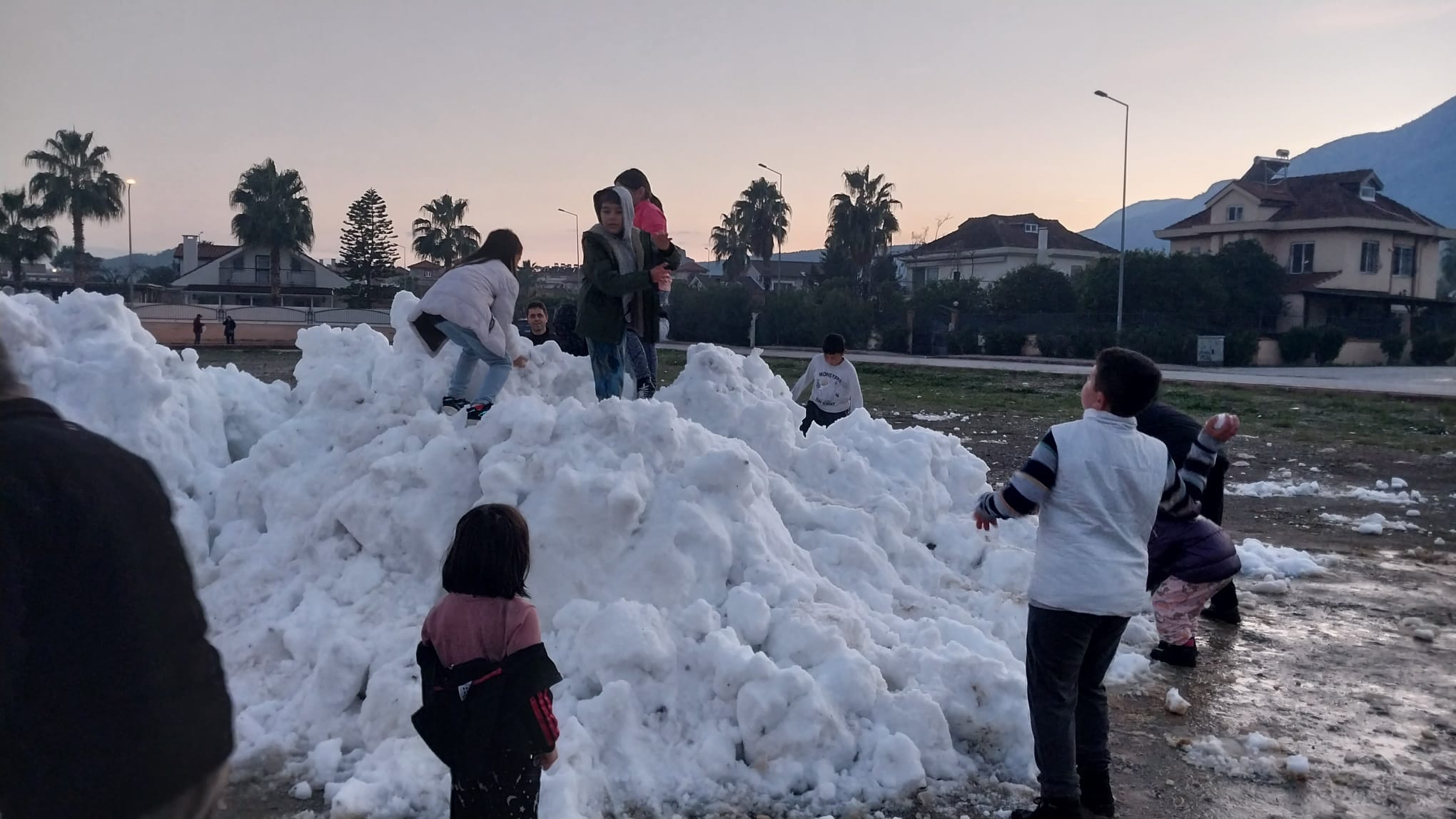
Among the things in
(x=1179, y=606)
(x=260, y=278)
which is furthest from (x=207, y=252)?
(x=1179, y=606)

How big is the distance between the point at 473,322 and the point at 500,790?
361 centimetres

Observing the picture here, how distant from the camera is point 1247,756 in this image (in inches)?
170

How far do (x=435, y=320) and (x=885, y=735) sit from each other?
3.52m

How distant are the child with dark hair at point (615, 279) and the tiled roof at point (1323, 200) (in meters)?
46.5

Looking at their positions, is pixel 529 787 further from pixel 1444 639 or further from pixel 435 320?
pixel 1444 639

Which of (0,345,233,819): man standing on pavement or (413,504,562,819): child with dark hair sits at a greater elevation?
(0,345,233,819): man standing on pavement

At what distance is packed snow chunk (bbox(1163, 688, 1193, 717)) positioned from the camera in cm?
480

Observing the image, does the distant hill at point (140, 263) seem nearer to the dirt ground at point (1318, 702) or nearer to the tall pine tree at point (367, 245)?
the tall pine tree at point (367, 245)

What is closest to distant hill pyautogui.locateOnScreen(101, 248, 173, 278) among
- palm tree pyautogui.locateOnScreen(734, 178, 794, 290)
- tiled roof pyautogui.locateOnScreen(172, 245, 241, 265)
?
tiled roof pyautogui.locateOnScreen(172, 245, 241, 265)

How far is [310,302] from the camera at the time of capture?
58.6 metres

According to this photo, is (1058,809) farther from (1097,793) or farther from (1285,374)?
(1285,374)

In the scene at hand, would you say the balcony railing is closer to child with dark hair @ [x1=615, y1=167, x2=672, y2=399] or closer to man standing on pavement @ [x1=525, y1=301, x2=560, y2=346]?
man standing on pavement @ [x1=525, y1=301, x2=560, y2=346]

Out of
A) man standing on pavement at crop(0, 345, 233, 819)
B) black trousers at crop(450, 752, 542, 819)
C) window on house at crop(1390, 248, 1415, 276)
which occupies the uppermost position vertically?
window on house at crop(1390, 248, 1415, 276)

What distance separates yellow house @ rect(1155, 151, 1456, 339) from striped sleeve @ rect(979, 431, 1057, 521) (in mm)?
42393
